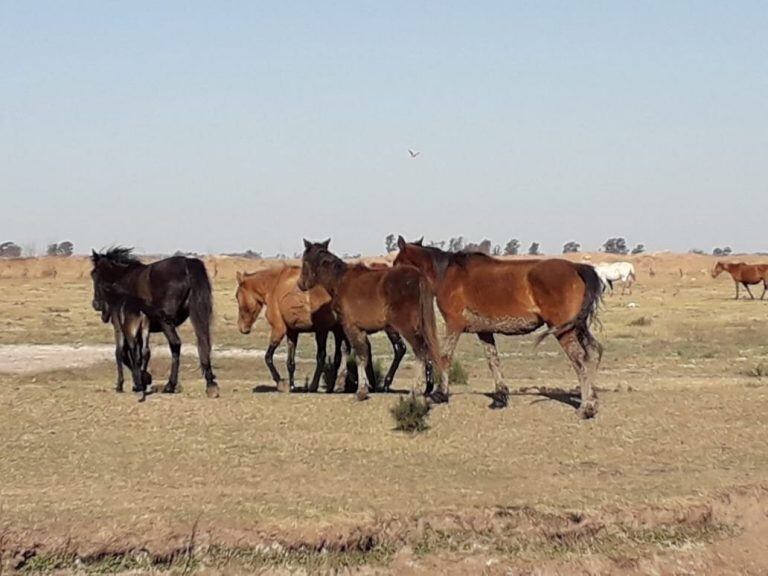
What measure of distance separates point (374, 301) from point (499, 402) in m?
2.07

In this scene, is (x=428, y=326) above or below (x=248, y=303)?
above

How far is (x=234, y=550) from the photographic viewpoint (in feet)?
30.7

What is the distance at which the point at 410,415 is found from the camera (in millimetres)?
12656

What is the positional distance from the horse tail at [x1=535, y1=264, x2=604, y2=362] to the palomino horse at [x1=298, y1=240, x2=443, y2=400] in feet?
4.85

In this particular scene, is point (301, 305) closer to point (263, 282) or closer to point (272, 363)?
point (272, 363)

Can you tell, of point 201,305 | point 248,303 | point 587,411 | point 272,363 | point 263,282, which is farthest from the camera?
point 248,303

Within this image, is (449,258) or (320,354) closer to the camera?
(449,258)

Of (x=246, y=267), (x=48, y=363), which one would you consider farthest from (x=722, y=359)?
(x=246, y=267)

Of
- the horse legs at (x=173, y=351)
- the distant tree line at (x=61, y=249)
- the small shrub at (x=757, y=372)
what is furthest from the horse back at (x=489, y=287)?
the distant tree line at (x=61, y=249)

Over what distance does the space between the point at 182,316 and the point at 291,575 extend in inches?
258

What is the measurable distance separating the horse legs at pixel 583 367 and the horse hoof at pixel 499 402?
0.93 meters

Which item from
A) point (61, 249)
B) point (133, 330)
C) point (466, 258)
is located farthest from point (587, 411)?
point (61, 249)

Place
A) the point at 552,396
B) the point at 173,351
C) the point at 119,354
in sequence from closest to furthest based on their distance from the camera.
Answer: the point at 552,396 < the point at 173,351 < the point at 119,354

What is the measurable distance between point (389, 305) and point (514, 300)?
62.7 inches
